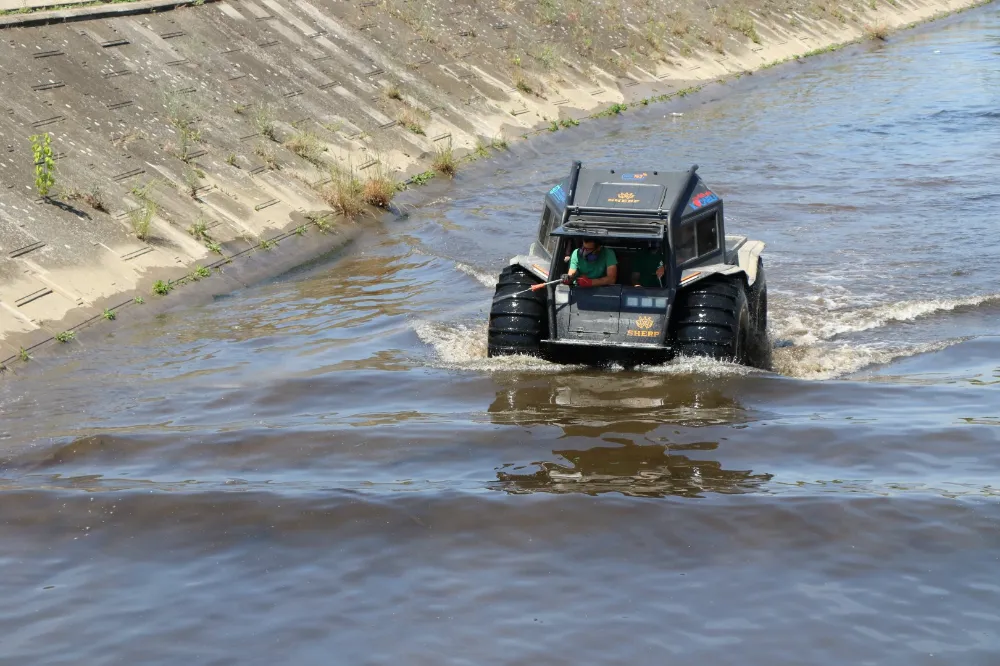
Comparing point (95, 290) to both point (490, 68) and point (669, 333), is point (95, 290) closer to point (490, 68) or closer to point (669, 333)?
point (669, 333)

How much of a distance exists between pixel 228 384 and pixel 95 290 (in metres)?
4.06

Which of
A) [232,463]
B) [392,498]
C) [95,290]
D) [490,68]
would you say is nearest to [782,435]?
[392,498]

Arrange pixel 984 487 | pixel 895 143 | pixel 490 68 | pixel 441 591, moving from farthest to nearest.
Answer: pixel 490 68, pixel 895 143, pixel 984 487, pixel 441 591

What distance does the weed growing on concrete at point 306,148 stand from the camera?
22.4m

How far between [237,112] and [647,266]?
1201 centimetres

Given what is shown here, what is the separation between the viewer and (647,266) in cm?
1304

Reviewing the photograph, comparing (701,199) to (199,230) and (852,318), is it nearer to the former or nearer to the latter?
(852,318)

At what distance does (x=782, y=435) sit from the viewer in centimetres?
1112

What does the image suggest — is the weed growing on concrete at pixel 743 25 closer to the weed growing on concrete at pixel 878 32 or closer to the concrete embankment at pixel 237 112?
the concrete embankment at pixel 237 112

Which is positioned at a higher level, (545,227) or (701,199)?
(701,199)

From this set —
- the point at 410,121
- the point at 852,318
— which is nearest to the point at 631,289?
the point at 852,318

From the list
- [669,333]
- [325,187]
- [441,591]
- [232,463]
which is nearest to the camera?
[441,591]

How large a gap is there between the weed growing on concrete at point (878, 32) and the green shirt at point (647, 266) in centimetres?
3551

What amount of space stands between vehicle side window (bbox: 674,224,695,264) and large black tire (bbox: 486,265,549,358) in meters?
1.42
